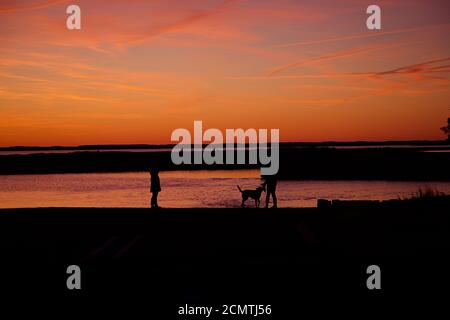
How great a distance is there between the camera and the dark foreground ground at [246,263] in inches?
399

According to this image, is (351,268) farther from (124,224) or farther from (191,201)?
(191,201)

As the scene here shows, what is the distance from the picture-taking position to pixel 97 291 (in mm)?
10648

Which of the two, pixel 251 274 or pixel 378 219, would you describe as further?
pixel 378 219

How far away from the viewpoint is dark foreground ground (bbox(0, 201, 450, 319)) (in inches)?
399

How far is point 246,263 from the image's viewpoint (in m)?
12.3

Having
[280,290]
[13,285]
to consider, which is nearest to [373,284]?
[280,290]

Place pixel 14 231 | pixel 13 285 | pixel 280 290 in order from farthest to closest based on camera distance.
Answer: pixel 14 231 → pixel 13 285 → pixel 280 290

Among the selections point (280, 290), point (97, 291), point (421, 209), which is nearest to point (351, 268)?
point (280, 290)

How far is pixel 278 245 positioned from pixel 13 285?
21.5 feet

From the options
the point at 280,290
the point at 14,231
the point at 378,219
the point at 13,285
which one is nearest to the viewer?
the point at 280,290

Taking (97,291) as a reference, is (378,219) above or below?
above

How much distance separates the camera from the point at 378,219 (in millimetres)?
13984

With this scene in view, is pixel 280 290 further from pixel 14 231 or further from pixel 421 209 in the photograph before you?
pixel 14 231

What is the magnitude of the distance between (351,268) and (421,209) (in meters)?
4.02
